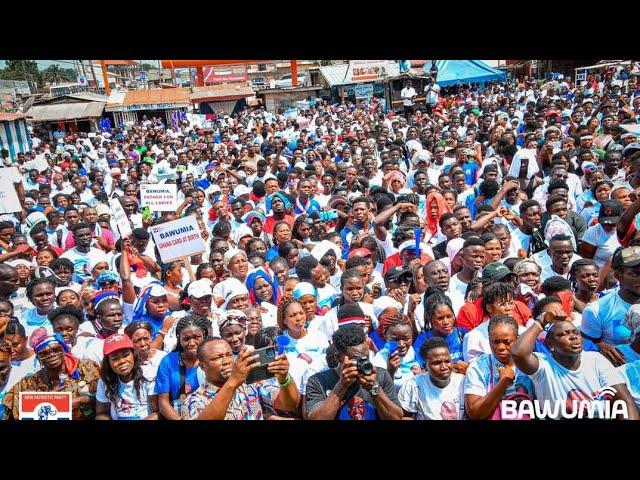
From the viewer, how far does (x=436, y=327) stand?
3188 millimetres

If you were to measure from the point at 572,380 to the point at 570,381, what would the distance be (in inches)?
0.4

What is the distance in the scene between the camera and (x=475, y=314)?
3297 mm

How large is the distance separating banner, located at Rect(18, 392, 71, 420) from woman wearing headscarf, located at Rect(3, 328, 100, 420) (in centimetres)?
3

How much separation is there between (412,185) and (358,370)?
5425 millimetres

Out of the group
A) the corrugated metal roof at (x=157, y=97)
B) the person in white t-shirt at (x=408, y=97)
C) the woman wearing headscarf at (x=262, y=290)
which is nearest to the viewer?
the woman wearing headscarf at (x=262, y=290)

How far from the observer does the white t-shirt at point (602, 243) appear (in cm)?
427

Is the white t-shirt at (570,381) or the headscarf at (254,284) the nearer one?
the white t-shirt at (570,381)

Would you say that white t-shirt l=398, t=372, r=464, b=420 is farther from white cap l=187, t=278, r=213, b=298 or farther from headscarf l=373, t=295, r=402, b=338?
white cap l=187, t=278, r=213, b=298

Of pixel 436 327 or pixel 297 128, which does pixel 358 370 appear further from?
pixel 297 128

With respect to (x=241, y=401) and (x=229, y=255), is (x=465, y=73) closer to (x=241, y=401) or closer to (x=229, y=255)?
(x=229, y=255)

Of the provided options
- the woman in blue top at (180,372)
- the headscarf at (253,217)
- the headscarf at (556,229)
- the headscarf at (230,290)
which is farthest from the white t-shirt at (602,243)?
the headscarf at (253,217)

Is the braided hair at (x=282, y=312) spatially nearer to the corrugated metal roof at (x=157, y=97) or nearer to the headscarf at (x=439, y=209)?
the headscarf at (x=439, y=209)

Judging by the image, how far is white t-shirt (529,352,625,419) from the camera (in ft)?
8.45
